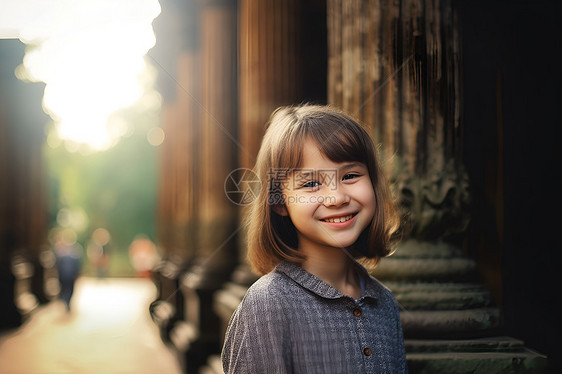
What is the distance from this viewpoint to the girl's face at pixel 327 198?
71.9 inches

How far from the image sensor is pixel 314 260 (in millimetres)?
1938

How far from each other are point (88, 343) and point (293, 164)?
30.1ft

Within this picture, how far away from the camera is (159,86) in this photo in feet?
51.6

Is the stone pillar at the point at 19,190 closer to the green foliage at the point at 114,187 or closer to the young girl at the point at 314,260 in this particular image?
the young girl at the point at 314,260

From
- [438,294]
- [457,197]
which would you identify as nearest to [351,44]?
[457,197]

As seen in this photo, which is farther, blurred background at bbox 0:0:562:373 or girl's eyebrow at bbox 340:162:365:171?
blurred background at bbox 0:0:562:373

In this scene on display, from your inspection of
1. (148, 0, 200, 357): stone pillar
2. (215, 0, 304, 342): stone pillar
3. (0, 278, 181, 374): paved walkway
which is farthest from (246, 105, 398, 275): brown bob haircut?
(148, 0, 200, 357): stone pillar

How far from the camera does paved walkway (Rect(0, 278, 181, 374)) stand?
809 cm

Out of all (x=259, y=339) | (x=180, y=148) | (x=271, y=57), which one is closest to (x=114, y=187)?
(x=180, y=148)

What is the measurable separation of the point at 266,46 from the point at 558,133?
8.78 ft

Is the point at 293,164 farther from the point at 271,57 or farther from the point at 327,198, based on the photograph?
the point at 271,57

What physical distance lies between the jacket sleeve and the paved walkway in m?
6.66

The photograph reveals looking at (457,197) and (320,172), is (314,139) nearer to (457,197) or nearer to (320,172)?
(320,172)

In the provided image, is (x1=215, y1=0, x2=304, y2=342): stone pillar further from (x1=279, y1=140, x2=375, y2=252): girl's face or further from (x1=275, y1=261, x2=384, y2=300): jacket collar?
(x1=279, y1=140, x2=375, y2=252): girl's face
